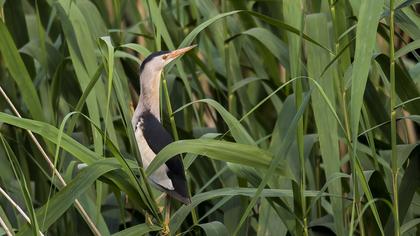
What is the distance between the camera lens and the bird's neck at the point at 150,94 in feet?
8.21

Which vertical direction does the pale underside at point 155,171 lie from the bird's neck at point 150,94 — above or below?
below

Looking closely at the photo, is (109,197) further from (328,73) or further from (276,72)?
(328,73)

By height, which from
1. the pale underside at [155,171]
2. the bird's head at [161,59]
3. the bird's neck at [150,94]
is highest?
the bird's head at [161,59]

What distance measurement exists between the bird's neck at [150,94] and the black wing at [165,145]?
3cm

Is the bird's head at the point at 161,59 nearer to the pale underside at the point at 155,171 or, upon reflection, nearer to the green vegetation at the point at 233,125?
the green vegetation at the point at 233,125

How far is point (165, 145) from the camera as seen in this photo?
237 centimetres

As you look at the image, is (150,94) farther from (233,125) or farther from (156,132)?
(233,125)

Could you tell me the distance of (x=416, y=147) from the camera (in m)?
2.35

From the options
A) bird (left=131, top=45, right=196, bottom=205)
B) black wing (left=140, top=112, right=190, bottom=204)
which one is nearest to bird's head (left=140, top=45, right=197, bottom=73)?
bird (left=131, top=45, right=196, bottom=205)

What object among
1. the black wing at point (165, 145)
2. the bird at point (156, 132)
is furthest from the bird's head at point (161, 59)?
the black wing at point (165, 145)

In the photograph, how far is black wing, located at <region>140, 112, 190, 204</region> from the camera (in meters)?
2.24

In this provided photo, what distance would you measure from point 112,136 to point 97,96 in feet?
0.43

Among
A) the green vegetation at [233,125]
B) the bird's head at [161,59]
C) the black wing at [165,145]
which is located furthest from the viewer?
the bird's head at [161,59]

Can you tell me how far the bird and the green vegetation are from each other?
0.14 feet
